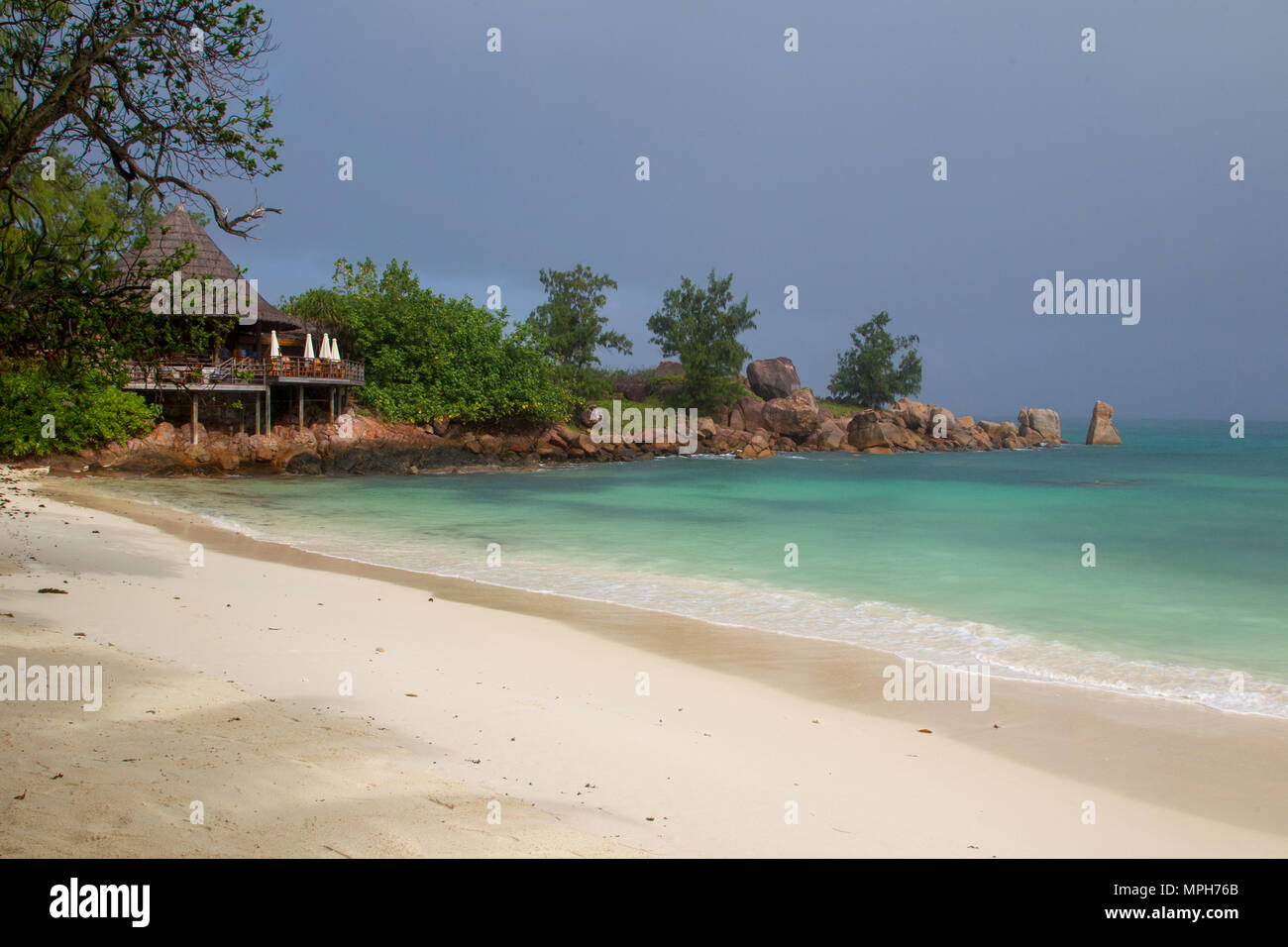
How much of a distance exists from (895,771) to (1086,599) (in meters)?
9.66

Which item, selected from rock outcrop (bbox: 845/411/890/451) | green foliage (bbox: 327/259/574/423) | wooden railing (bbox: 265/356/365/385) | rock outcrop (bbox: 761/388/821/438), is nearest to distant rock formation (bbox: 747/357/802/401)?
rock outcrop (bbox: 761/388/821/438)

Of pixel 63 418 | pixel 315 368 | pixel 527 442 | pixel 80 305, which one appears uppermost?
pixel 315 368

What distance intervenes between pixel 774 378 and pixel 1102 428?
43885 mm

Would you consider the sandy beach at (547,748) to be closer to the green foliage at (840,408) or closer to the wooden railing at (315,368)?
the wooden railing at (315,368)

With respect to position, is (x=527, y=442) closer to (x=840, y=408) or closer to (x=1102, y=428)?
(x=840, y=408)

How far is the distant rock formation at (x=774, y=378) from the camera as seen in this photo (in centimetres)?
6669

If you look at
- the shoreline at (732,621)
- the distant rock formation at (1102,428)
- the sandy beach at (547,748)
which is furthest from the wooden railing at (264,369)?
the distant rock formation at (1102,428)

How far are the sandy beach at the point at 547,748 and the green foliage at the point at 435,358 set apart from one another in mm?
30581

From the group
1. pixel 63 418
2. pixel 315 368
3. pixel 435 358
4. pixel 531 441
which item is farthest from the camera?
pixel 531 441

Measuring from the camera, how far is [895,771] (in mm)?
5582

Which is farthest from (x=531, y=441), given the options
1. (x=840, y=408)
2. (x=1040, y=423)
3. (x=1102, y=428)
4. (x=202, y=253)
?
(x=1102, y=428)

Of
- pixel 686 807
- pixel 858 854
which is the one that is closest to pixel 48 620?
pixel 686 807

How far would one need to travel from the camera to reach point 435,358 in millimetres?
40406
